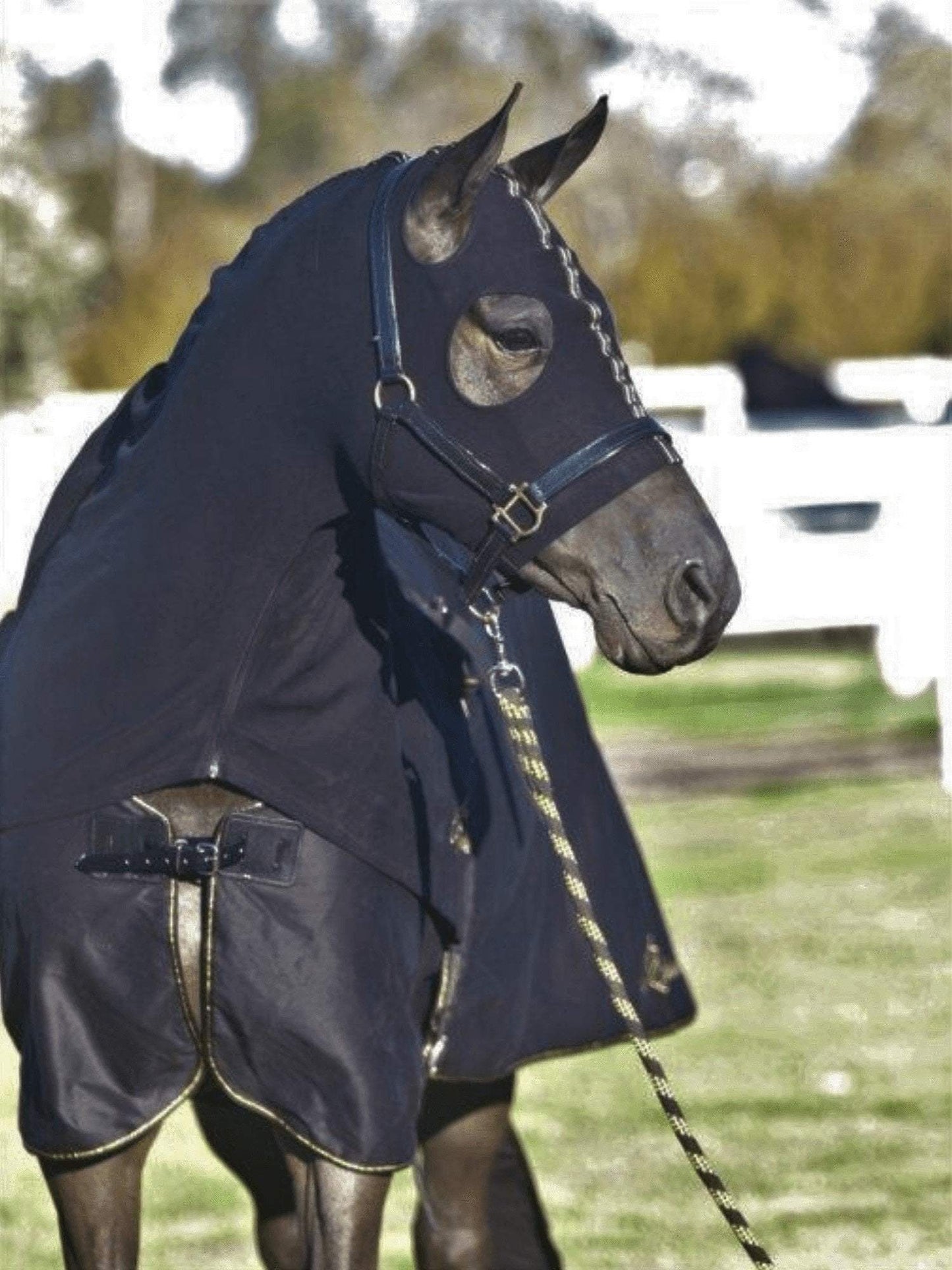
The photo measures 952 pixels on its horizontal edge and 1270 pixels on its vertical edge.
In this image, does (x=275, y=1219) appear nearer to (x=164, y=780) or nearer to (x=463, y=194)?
(x=164, y=780)

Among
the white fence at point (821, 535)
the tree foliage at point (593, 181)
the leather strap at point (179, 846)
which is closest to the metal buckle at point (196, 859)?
the leather strap at point (179, 846)

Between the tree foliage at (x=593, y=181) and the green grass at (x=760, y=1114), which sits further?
the tree foliage at (x=593, y=181)

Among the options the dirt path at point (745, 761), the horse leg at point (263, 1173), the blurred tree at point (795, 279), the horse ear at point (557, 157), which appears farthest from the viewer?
the blurred tree at point (795, 279)

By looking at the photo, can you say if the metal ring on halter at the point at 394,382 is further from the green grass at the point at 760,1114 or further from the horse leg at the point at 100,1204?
the green grass at the point at 760,1114

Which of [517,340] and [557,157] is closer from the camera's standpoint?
[517,340]

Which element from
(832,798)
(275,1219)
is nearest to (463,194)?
(275,1219)

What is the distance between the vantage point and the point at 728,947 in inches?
382

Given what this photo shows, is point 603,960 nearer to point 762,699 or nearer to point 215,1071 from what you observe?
point 215,1071

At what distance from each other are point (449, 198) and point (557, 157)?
0.66 feet

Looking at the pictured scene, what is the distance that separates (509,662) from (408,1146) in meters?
0.99

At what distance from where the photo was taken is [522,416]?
3.89m

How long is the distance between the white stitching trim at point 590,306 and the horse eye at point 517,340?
80mm

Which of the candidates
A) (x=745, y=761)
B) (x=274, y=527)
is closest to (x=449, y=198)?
(x=274, y=527)

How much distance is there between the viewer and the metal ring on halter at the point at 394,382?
390 cm
